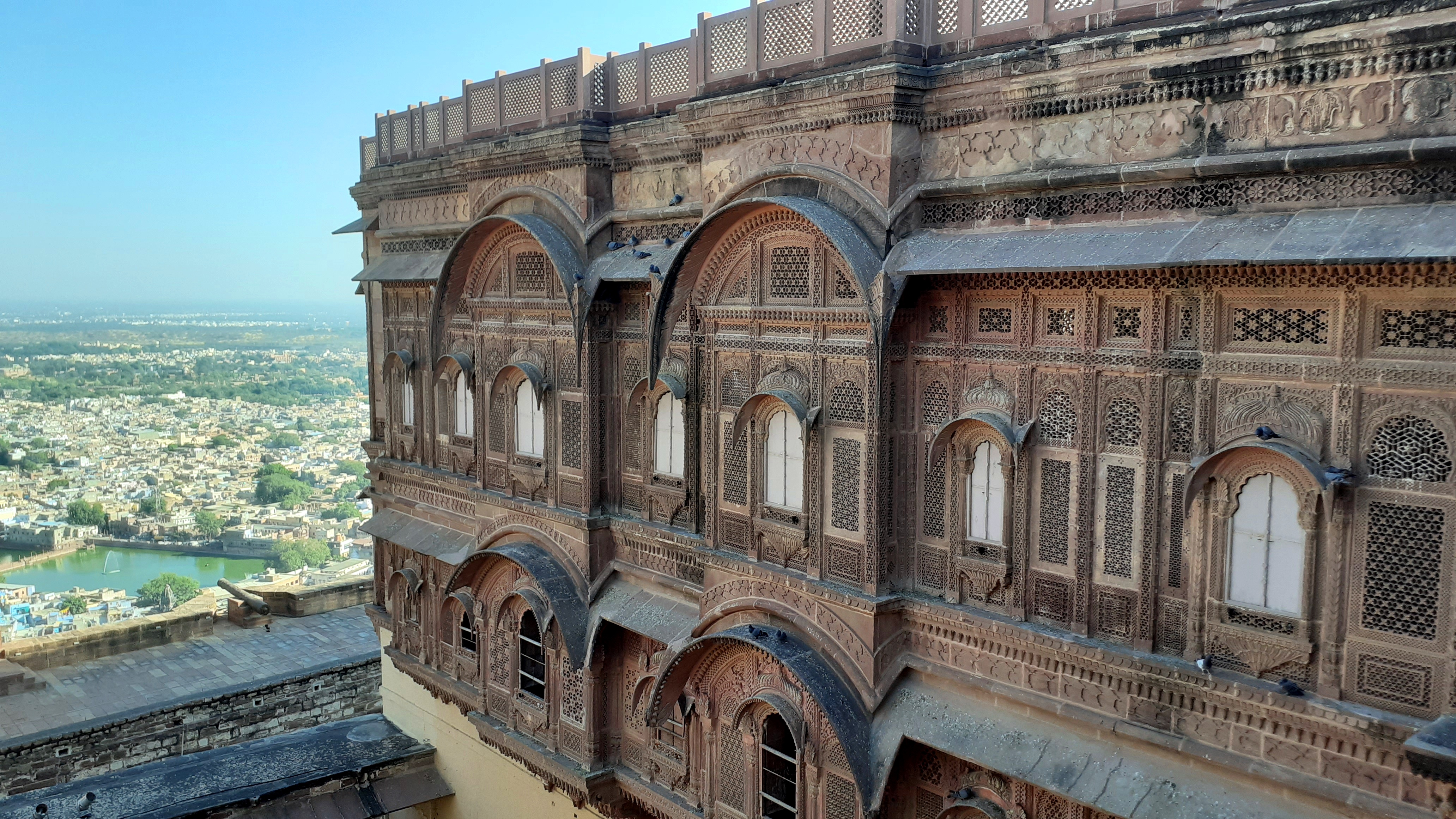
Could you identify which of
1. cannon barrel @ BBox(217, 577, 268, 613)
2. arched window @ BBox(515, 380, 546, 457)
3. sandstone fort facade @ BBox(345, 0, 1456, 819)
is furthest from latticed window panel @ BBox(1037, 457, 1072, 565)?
cannon barrel @ BBox(217, 577, 268, 613)

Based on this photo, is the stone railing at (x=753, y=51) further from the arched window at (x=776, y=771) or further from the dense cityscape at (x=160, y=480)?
the dense cityscape at (x=160, y=480)

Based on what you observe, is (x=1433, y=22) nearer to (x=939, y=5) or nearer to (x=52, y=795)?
(x=939, y=5)

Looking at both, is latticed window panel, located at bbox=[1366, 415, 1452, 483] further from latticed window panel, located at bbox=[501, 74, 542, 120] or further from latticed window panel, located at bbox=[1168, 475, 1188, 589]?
latticed window panel, located at bbox=[501, 74, 542, 120]

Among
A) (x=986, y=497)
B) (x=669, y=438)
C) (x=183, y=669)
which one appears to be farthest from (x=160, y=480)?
(x=986, y=497)

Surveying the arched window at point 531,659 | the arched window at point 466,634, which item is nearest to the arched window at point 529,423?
the arched window at point 531,659

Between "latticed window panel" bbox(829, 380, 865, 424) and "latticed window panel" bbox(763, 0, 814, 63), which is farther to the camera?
"latticed window panel" bbox(763, 0, 814, 63)
